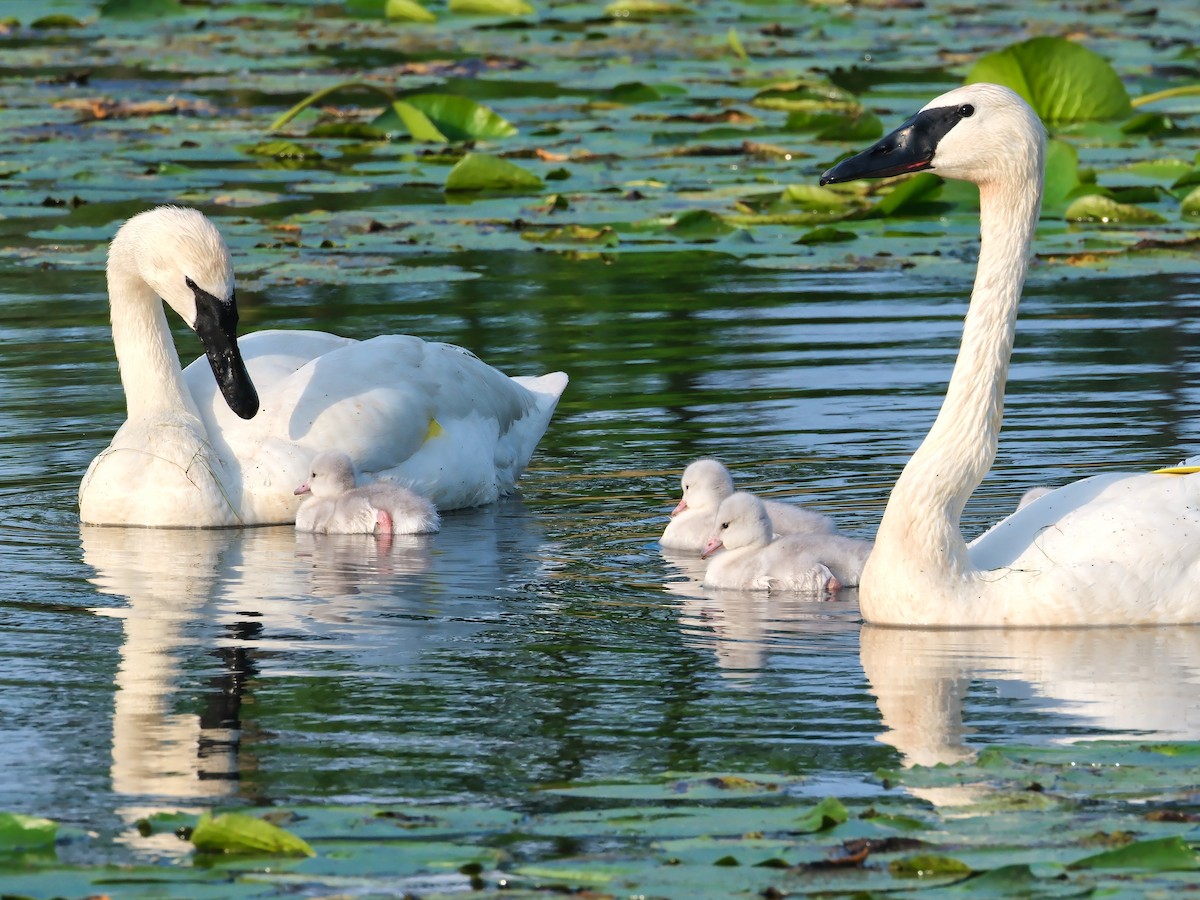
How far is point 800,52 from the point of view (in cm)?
2344

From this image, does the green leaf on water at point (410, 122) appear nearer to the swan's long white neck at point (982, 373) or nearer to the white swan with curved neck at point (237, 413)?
the white swan with curved neck at point (237, 413)

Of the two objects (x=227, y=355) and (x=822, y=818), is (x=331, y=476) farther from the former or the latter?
(x=822, y=818)

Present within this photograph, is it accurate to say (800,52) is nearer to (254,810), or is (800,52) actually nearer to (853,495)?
(853,495)

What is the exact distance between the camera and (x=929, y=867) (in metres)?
4.71

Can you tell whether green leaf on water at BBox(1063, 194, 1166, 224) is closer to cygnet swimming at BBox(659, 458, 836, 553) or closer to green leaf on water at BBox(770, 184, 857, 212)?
green leaf on water at BBox(770, 184, 857, 212)

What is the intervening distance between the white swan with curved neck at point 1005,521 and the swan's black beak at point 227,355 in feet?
10.1

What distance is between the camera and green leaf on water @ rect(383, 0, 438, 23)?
25422 mm

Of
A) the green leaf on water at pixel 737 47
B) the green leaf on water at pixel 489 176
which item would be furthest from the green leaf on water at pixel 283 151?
the green leaf on water at pixel 737 47

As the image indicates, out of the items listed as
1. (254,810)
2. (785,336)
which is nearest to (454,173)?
(785,336)

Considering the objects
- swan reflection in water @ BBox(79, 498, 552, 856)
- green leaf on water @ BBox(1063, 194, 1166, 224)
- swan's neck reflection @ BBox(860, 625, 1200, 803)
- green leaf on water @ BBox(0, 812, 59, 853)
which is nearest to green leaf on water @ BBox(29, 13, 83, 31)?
green leaf on water @ BBox(1063, 194, 1166, 224)

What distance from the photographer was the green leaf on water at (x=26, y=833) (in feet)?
16.4

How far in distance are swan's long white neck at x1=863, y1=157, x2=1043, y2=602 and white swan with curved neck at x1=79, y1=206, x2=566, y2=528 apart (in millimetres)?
2891

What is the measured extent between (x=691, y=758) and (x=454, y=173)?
10757mm

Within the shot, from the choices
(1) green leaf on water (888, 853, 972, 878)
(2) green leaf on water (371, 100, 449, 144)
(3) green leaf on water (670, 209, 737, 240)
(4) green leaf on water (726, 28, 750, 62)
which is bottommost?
(1) green leaf on water (888, 853, 972, 878)
